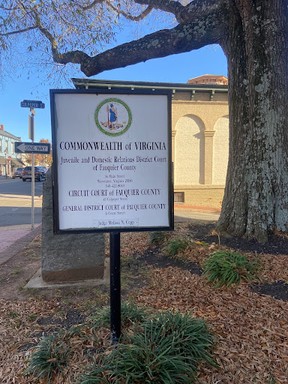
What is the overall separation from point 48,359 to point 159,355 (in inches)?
31.9

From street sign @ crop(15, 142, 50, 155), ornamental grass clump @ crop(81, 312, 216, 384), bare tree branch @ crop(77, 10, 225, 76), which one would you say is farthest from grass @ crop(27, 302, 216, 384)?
street sign @ crop(15, 142, 50, 155)

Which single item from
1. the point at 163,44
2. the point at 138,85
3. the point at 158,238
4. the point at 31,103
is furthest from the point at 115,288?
the point at 138,85

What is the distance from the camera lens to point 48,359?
7.39ft

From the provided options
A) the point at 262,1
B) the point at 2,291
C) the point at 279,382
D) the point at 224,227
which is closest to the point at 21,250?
the point at 2,291

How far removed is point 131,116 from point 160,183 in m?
0.55

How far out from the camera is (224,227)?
5.20 metres

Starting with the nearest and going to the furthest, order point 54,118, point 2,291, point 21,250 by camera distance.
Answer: point 54,118
point 2,291
point 21,250

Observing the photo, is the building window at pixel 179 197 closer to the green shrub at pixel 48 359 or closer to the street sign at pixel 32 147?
the street sign at pixel 32 147

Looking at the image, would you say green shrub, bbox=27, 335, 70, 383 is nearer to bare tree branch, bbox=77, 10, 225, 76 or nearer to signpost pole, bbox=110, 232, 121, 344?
signpost pole, bbox=110, 232, 121, 344

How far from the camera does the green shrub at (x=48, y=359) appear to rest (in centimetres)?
221

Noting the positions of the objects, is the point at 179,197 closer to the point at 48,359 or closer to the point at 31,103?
the point at 31,103

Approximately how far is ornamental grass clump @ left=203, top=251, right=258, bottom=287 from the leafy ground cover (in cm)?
8

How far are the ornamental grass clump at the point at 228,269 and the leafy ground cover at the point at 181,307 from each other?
0.08 m

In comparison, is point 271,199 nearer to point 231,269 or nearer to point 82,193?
point 231,269
